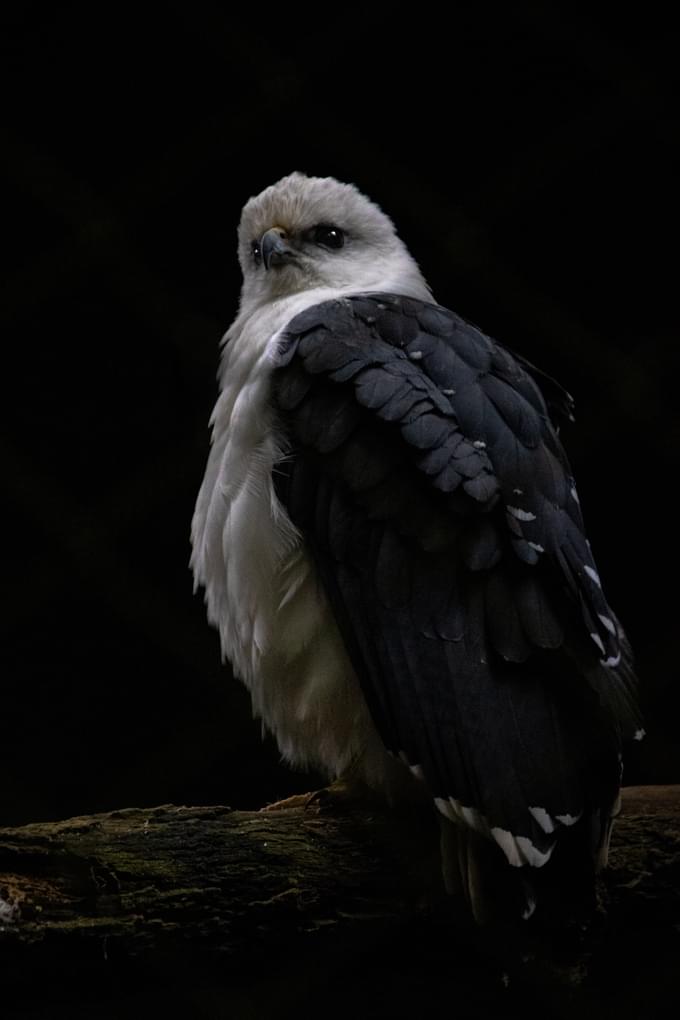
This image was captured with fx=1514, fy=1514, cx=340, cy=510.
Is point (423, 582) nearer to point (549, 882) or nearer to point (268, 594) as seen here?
point (268, 594)

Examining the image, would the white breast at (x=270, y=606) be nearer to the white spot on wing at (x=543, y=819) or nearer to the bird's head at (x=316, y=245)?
the white spot on wing at (x=543, y=819)

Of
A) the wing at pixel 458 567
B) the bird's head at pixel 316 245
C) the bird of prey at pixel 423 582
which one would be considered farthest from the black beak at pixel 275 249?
the wing at pixel 458 567

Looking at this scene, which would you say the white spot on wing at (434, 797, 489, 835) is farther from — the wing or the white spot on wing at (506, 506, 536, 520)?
the white spot on wing at (506, 506, 536, 520)

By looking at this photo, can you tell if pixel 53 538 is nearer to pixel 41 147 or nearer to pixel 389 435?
pixel 41 147

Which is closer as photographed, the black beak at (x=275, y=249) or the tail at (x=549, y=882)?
the tail at (x=549, y=882)

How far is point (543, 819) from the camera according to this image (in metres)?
1.80

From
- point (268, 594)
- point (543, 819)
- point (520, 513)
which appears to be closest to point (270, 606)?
point (268, 594)

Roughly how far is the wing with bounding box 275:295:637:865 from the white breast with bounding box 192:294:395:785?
0.04 m

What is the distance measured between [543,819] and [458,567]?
36cm

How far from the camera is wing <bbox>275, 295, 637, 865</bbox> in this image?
6.08 ft

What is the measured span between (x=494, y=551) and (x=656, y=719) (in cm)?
122

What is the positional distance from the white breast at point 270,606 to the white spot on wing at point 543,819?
1.02 ft

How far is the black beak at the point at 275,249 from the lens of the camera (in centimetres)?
271

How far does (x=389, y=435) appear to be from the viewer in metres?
2.06
